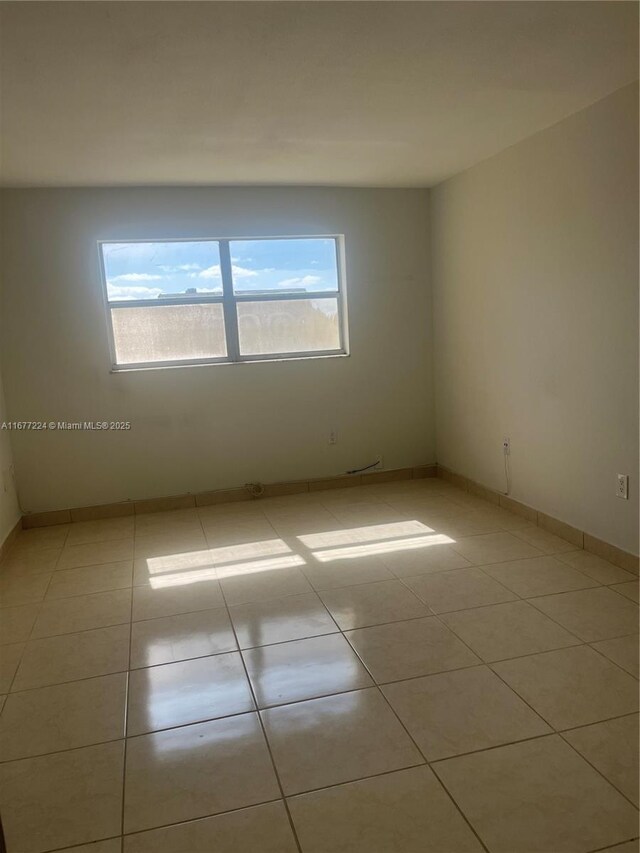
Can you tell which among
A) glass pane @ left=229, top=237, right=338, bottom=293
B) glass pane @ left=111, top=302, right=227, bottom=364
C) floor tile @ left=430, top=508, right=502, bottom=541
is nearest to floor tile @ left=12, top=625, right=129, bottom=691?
floor tile @ left=430, top=508, right=502, bottom=541

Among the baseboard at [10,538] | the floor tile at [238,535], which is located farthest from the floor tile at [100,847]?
the baseboard at [10,538]

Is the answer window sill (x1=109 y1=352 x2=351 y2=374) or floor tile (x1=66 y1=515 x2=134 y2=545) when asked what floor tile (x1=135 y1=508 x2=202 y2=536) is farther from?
window sill (x1=109 y1=352 x2=351 y2=374)

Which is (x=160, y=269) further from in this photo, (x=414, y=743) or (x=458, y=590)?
(x=414, y=743)

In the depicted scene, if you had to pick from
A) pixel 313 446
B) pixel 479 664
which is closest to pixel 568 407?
pixel 479 664

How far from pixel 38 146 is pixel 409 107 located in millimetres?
1890

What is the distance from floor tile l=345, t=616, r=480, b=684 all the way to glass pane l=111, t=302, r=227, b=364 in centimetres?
268

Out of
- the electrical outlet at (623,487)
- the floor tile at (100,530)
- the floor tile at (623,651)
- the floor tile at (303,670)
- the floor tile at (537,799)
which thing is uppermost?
the electrical outlet at (623,487)

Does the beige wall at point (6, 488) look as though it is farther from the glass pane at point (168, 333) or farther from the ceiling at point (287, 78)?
the ceiling at point (287, 78)

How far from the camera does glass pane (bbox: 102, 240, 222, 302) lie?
4.35 m

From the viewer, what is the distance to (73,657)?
2.52m

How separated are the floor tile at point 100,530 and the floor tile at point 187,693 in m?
1.81

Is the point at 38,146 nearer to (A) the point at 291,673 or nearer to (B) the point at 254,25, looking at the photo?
(B) the point at 254,25

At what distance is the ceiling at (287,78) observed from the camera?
6.35ft

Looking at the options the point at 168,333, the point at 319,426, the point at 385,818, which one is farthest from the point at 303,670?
the point at 168,333
